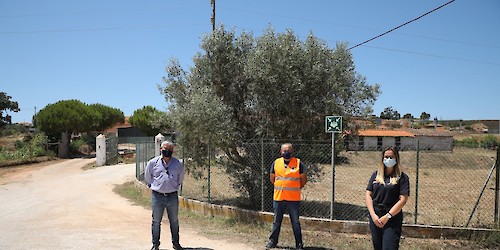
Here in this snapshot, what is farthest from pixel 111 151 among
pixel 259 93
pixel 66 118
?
pixel 259 93

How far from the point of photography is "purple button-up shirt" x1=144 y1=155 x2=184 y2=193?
6.57m

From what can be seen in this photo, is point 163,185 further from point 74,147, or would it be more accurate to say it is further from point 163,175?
point 74,147

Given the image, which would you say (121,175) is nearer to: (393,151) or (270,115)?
(270,115)

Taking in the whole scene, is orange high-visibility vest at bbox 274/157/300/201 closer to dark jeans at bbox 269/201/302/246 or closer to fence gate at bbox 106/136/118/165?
dark jeans at bbox 269/201/302/246

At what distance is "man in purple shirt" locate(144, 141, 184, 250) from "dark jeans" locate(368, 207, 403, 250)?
3.29 metres

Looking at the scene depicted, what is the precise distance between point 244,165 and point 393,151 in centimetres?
573

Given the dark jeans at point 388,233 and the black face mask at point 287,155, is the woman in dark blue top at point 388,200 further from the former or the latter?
the black face mask at point 287,155

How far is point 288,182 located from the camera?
6.81m

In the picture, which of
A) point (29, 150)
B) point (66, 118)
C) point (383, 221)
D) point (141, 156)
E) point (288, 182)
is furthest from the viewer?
point (66, 118)

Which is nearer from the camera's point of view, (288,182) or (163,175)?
(163,175)

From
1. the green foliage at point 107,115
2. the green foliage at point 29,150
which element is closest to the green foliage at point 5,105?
the green foliage at point 107,115

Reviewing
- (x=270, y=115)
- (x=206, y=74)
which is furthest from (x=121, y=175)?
(x=270, y=115)

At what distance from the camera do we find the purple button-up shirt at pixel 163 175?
6.57m

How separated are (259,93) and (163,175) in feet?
12.2
